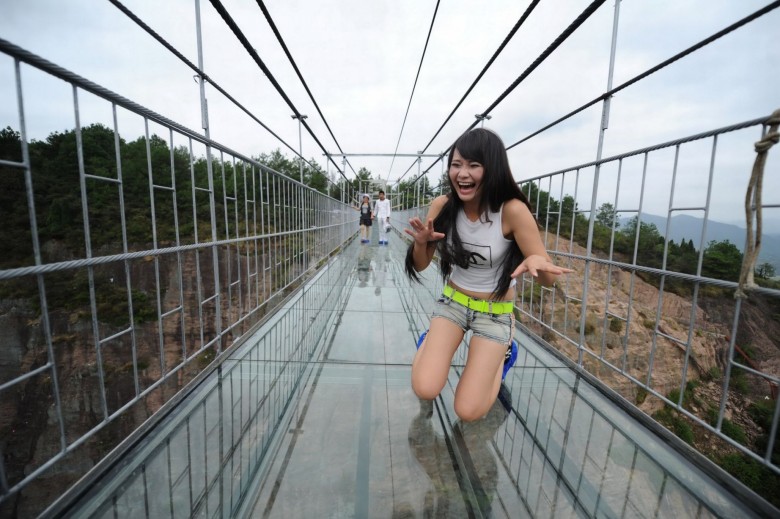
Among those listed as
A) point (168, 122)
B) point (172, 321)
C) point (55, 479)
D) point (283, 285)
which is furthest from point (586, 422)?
point (172, 321)

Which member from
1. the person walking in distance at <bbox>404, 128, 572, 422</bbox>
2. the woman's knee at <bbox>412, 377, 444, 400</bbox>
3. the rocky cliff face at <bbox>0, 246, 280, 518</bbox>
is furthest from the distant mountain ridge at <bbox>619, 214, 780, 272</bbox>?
the rocky cliff face at <bbox>0, 246, 280, 518</bbox>

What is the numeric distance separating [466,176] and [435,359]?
86 centimetres

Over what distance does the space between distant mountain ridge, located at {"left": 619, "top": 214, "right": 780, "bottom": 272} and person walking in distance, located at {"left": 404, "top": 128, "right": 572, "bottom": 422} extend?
1.81ft

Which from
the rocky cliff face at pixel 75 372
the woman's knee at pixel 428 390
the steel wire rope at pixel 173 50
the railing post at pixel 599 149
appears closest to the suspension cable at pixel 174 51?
the steel wire rope at pixel 173 50

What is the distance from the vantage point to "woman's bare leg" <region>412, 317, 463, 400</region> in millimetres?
1724

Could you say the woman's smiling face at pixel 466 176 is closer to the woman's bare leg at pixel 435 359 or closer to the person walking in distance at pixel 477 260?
the person walking in distance at pixel 477 260

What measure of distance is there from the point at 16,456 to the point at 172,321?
13.0 m

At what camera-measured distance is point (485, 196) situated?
1.73 m

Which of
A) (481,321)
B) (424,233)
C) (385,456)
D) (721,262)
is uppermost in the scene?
(424,233)

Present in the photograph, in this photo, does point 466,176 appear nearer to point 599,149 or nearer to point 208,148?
point 599,149

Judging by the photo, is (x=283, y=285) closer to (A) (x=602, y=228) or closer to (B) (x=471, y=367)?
(B) (x=471, y=367)

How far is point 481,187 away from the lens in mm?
1702

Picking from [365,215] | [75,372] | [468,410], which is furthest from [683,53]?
A: [75,372]

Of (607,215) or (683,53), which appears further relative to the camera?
(607,215)
